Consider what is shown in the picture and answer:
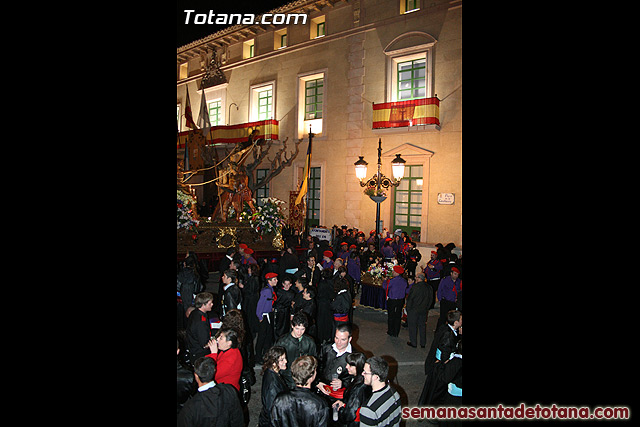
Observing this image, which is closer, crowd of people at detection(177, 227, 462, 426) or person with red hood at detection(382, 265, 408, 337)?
crowd of people at detection(177, 227, 462, 426)

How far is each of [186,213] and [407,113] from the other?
10.7 metres

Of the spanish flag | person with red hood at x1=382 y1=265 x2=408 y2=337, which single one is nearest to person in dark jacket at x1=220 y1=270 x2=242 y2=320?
person with red hood at x1=382 y1=265 x2=408 y2=337

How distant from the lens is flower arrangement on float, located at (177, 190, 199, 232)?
14117mm

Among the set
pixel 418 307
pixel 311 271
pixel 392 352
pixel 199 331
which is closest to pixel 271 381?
pixel 199 331

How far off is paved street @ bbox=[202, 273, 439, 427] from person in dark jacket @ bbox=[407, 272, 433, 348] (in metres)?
0.26

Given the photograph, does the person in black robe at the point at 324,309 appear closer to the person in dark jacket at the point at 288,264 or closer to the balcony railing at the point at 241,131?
the person in dark jacket at the point at 288,264

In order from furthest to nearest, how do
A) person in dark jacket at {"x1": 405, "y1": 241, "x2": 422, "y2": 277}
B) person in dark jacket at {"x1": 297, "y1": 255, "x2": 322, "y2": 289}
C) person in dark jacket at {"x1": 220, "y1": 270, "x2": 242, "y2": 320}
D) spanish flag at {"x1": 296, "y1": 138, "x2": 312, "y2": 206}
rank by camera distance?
spanish flag at {"x1": 296, "y1": 138, "x2": 312, "y2": 206}, person in dark jacket at {"x1": 405, "y1": 241, "x2": 422, "y2": 277}, person in dark jacket at {"x1": 297, "y1": 255, "x2": 322, "y2": 289}, person in dark jacket at {"x1": 220, "y1": 270, "x2": 242, "y2": 320}

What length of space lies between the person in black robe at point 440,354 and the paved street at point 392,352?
2.52 ft

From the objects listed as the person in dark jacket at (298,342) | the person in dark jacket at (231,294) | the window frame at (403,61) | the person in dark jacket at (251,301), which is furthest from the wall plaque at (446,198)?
the person in dark jacket at (298,342)

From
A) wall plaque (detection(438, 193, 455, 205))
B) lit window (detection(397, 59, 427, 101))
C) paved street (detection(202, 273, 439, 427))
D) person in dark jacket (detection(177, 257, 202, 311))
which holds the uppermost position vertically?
lit window (detection(397, 59, 427, 101))

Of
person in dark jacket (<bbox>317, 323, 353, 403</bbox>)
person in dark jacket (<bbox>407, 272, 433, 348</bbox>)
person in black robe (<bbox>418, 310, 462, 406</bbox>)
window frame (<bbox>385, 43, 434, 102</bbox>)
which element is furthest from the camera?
window frame (<bbox>385, 43, 434, 102</bbox>)

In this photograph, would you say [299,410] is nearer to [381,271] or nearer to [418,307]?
[418,307]

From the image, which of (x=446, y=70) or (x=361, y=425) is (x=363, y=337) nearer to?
(x=361, y=425)

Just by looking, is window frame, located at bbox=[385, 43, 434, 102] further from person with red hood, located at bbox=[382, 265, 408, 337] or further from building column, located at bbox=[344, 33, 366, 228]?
person with red hood, located at bbox=[382, 265, 408, 337]
